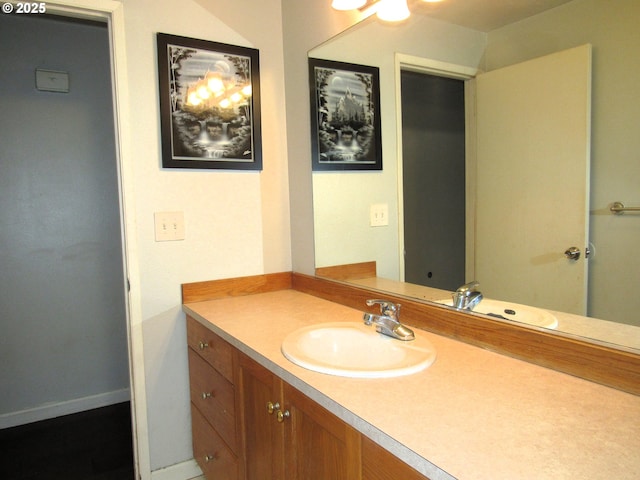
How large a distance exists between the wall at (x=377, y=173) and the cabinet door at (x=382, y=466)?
2.85 ft

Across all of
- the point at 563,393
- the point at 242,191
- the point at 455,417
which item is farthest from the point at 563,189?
the point at 242,191

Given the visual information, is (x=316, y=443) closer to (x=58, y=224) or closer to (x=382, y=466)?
(x=382, y=466)

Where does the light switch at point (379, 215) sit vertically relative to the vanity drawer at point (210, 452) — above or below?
above

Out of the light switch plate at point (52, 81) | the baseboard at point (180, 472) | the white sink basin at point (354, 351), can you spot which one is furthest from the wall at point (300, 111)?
the light switch plate at point (52, 81)

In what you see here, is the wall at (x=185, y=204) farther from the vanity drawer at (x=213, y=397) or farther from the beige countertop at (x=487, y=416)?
the beige countertop at (x=487, y=416)

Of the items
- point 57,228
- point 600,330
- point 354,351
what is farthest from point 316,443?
point 57,228

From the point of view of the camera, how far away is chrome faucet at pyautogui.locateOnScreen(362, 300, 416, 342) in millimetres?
1300

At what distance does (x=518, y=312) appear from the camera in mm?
1221

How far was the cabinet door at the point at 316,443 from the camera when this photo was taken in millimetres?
933

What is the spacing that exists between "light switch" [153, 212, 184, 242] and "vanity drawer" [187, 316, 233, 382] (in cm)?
37

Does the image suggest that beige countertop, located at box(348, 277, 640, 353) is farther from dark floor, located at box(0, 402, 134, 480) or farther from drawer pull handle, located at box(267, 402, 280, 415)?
dark floor, located at box(0, 402, 134, 480)

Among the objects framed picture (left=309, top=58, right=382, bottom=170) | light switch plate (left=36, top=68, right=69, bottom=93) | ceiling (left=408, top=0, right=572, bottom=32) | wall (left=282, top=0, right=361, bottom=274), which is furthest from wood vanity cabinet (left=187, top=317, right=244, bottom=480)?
light switch plate (left=36, top=68, right=69, bottom=93)

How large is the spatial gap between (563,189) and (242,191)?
1398mm

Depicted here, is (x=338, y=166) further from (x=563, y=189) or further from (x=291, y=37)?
(x=563, y=189)
